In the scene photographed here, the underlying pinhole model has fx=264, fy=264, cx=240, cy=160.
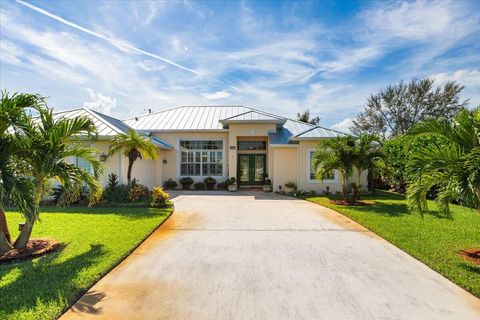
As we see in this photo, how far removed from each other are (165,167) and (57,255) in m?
14.7

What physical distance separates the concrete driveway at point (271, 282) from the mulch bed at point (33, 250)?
202 cm

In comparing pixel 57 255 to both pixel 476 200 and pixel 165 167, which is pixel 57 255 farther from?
pixel 165 167

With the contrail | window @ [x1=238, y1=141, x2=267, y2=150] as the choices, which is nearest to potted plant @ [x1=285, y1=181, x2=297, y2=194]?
window @ [x1=238, y1=141, x2=267, y2=150]

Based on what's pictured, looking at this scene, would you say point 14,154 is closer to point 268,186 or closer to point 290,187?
point 290,187

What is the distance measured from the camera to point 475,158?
4.77 meters

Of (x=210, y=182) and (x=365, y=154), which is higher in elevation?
(x=365, y=154)

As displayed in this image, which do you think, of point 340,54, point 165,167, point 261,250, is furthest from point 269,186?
point 261,250

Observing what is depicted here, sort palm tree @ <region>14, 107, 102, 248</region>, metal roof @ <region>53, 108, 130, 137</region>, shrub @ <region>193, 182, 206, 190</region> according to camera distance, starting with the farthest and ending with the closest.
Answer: shrub @ <region>193, 182, 206, 190</region> → metal roof @ <region>53, 108, 130, 137</region> → palm tree @ <region>14, 107, 102, 248</region>

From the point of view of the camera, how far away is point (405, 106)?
33188 millimetres

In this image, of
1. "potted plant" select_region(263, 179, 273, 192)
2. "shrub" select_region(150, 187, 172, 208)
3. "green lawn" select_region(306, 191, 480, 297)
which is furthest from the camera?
"potted plant" select_region(263, 179, 273, 192)

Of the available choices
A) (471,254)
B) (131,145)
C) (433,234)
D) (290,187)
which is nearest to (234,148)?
(290,187)

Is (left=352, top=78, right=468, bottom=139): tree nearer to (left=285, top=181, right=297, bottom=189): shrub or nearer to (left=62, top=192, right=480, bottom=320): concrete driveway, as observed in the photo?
(left=285, top=181, right=297, bottom=189): shrub

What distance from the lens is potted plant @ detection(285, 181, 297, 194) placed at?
1720 cm

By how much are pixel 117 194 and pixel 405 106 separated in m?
34.8
